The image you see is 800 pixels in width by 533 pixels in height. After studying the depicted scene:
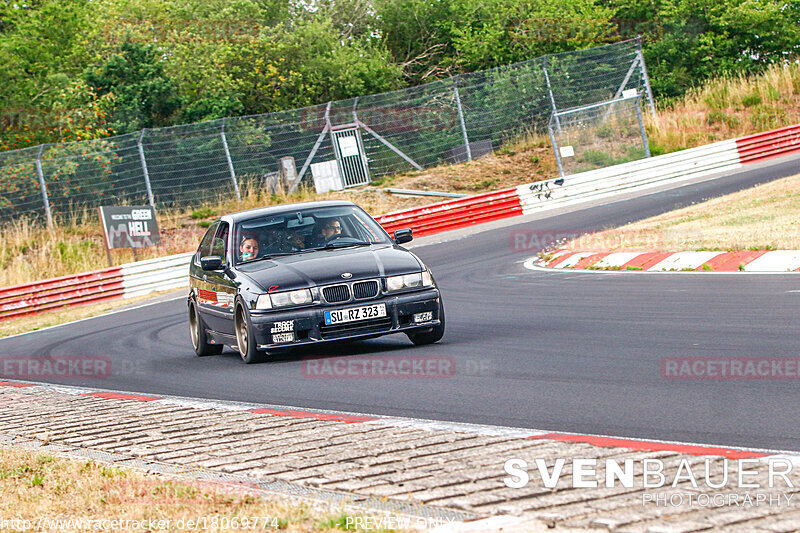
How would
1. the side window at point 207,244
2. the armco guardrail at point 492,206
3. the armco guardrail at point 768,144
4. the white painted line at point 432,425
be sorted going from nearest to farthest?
1. the white painted line at point 432,425
2. the side window at point 207,244
3. the armco guardrail at point 492,206
4. the armco guardrail at point 768,144

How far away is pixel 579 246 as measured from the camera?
56.2 ft

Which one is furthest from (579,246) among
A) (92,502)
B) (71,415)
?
(92,502)

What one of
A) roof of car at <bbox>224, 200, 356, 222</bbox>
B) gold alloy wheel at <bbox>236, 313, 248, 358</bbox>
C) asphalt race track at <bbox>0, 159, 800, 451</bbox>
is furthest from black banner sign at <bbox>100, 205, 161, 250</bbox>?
gold alloy wheel at <bbox>236, 313, 248, 358</bbox>

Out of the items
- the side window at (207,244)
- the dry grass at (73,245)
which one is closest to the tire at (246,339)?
the side window at (207,244)

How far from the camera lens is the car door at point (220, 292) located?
1034cm

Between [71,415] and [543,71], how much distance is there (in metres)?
25.6

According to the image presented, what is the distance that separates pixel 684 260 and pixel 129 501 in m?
10.6

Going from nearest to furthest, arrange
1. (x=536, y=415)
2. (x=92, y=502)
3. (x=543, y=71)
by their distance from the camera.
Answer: (x=92, y=502) < (x=536, y=415) < (x=543, y=71)

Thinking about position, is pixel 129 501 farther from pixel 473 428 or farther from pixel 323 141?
pixel 323 141

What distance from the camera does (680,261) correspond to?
548 inches

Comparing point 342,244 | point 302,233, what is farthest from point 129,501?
point 302,233

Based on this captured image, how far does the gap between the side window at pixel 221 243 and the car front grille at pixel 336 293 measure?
1792mm

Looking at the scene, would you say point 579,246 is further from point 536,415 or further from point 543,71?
point 543,71

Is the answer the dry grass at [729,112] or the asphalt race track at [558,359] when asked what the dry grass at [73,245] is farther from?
the dry grass at [729,112]
